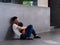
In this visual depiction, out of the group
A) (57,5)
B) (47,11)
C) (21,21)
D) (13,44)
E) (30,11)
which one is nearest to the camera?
(13,44)

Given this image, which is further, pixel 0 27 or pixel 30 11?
pixel 30 11

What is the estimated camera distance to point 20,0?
9.92 m

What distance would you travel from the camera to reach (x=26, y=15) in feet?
33.2

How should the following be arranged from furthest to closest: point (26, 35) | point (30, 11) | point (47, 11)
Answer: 1. point (47, 11)
2. point (30, 11)
3. point (26, 35)

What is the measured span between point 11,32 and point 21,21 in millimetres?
1114

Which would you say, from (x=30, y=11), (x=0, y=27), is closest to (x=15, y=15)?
(x=0, y=27)

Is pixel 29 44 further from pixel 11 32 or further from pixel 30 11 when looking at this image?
pixel 30 11

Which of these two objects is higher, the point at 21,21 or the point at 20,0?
the point at 20,0

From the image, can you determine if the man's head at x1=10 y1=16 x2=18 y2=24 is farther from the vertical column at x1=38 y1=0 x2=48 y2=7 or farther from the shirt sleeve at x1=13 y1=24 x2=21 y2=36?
the vertical column at x1=38 y1=0 x2=48 y2=7

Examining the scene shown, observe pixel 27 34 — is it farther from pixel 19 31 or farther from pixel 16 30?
pixel 16 30

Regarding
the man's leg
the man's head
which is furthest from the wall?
the man's leg

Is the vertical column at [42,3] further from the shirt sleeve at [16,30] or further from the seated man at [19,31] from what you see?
the shirt sleeve at [16,30]

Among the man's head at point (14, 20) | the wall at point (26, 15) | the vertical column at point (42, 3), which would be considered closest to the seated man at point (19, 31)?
the man's head at point (14, 20)

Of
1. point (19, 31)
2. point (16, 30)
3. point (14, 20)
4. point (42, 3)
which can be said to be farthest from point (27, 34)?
point (42, 3)
